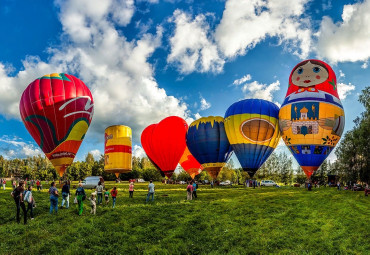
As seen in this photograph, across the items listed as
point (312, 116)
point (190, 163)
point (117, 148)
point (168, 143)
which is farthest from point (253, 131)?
point (117, 148)

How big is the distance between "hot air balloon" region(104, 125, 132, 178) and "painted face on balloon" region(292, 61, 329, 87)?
3092cm

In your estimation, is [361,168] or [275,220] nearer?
[275,220]

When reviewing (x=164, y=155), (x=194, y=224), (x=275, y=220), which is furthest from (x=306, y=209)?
(x=164, y=155)

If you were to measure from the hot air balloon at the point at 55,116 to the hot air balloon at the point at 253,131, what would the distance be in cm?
2086

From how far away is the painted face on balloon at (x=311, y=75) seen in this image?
34.5 metres

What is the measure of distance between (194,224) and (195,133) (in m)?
29.1

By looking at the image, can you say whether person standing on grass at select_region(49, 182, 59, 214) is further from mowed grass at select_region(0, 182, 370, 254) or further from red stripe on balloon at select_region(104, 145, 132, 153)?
red stripe on balloon at select_region(104, 145, 132, 153)

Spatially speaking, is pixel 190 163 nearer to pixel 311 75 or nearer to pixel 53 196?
pixel 311 75

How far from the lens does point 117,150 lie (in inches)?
1965

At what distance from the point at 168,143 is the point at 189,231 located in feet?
111

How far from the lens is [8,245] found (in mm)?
12484

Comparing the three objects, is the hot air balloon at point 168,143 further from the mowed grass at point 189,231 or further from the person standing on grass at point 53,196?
the person standing on grass at point 53,196

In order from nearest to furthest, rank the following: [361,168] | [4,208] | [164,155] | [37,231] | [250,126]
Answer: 1. [37,231]
2. [4,208]
3. [250,126]
4. [361,168]
5. [164,155]

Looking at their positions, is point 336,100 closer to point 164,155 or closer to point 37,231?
point 164,155
